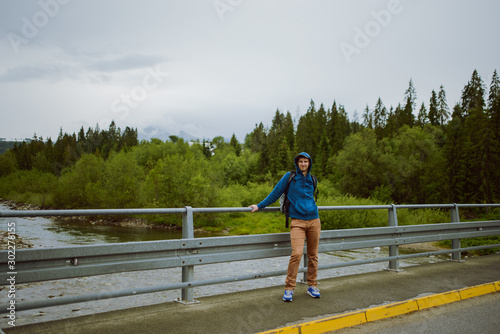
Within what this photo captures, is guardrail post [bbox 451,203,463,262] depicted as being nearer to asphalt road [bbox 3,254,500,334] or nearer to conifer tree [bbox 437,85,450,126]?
asphalt road [bbox 3,254,500,334]

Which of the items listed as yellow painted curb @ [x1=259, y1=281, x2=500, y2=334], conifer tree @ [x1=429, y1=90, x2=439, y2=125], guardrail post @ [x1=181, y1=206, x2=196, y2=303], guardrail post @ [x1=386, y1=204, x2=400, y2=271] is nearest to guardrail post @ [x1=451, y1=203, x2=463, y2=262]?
guardrail post @ [x1=386, y1=204, x2=400, y2=271]

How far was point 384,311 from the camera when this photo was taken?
5578mm

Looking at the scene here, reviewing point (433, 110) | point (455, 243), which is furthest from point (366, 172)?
point (455, 243)

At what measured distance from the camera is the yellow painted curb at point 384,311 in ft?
15.7

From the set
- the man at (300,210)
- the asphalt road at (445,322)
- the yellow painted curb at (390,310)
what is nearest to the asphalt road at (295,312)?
the asphalt road at (445,322)

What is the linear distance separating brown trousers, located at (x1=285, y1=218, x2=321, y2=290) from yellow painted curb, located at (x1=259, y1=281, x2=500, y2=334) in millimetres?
892

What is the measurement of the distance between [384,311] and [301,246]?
4.51 feet

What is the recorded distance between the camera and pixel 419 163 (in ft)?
219

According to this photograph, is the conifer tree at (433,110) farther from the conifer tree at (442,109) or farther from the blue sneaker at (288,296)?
the blue sneaker at (288,296)


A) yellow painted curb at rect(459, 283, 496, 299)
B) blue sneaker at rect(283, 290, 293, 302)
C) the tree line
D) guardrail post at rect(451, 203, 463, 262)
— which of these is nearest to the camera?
blue sneaker at rect(283, 290, 293, 302)

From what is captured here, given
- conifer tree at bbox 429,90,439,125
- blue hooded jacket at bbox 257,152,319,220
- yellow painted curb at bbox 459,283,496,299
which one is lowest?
yellow painted curb at bbox 459,283,496,299

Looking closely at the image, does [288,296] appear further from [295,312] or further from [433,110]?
[433,110]

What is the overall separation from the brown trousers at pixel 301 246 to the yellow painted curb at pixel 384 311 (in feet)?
2.93

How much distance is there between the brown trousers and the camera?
5873 millimetres
